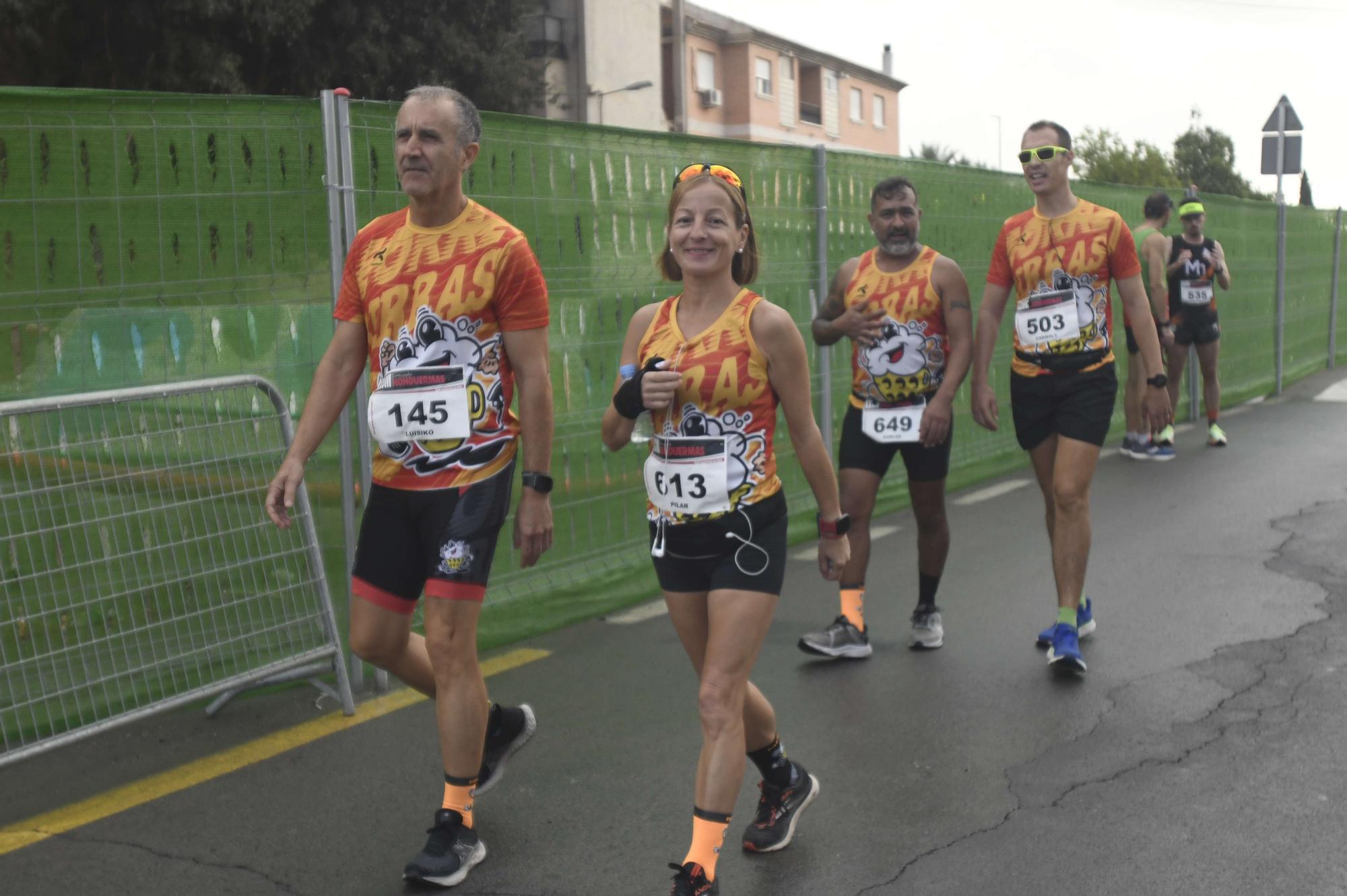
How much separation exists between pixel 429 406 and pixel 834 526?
1.14 m

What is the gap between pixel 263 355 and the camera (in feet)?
18.0

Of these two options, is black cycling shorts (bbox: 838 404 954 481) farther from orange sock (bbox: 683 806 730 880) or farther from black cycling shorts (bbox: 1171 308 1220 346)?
black cycling shorts (bbox: 1171 308 1220 346)

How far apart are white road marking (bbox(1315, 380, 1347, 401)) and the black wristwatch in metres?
14.0

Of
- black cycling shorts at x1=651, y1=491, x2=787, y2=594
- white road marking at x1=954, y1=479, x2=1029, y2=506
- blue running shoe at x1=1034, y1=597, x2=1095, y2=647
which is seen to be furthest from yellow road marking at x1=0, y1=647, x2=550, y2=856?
white road marking at x1=954, y1=479, x2=1029, y2=506

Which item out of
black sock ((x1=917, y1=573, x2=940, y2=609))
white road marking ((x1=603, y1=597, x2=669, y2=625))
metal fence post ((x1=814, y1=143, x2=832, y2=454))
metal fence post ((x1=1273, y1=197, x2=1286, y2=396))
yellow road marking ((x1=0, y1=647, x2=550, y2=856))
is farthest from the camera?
metal fence post ((x1=1273, y1=197, x2=1286, y2=396))

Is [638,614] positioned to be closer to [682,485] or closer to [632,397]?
[682,485]

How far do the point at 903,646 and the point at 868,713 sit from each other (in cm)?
104

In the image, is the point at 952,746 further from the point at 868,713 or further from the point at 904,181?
the point at 904,181

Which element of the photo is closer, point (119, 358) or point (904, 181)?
point (119, 358)

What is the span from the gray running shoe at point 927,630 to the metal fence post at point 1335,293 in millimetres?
16020

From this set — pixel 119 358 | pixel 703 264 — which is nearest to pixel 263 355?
pixel 119 358

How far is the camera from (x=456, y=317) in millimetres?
3932

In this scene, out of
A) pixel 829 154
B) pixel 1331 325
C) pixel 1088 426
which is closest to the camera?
pixel 1088 426

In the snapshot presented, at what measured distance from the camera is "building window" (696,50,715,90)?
57.2 meters
